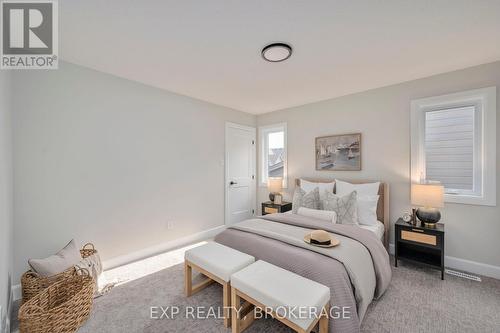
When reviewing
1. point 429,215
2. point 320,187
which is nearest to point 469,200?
point 429,215

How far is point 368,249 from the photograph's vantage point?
197 centimetres

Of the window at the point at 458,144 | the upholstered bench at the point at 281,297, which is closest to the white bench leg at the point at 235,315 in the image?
the upholstered bench at the point at 281,297

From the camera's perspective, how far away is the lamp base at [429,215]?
242 centimetres

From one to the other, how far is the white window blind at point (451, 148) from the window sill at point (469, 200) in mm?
105

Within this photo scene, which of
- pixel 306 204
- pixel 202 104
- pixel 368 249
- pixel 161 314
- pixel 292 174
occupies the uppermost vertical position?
pixel 202 104

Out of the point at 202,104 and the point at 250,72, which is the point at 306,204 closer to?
the point at 250,72

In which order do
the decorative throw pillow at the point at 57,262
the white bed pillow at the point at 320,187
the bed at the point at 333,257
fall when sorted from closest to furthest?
the bed at the point at 333,257, the decorative throw pillow at the point at 57,262, the white bed pillow at the point at 320,187

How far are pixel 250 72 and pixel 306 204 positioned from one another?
6.54 ft

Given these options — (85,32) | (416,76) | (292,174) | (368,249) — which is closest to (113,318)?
(368,249)

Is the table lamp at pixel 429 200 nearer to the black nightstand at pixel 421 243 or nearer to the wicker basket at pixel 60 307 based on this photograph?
the black nightstand at pixel 421 243

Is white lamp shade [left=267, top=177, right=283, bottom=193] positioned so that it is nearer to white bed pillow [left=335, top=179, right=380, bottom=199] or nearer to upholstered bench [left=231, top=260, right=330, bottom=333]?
white bed pillow [left=335, top=179, right=380, bottom=199]

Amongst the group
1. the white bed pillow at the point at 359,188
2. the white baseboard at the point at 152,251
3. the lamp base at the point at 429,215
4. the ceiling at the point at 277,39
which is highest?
the ceiling at the point at 277,39

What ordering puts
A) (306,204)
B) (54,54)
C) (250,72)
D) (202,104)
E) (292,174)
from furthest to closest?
(292,174) → (202,104) → (306,204) → (250,72) → (54,54)

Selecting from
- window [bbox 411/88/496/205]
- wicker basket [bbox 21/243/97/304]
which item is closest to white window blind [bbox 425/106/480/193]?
window [bbox 411/88/496/205]
